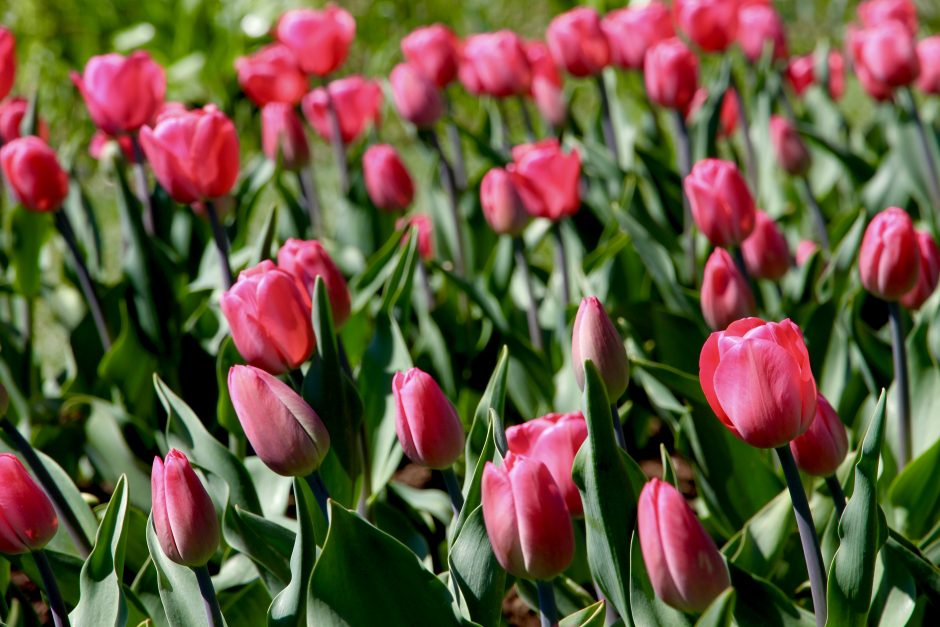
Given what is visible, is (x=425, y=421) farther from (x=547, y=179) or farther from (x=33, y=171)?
(x=33, y=171)

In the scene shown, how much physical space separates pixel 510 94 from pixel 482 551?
164 cm

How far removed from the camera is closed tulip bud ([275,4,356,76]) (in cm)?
254

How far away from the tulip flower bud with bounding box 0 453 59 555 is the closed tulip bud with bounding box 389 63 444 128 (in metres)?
1.34

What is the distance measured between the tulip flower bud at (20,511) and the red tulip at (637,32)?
1.83 meters

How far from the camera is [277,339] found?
130 centimetres

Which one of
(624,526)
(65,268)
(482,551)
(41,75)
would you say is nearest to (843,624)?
(624,526)

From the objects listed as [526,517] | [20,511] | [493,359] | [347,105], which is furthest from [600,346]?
[347,105]

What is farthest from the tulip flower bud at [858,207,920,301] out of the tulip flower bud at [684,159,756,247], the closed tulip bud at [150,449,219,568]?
the closed tulip bud at [150,449,219,568]

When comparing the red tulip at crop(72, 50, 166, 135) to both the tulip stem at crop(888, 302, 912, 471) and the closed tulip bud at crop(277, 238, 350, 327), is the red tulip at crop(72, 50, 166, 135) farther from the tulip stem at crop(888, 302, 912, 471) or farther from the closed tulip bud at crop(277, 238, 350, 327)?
the tulip stem at crop(888, 302, 912, 471)

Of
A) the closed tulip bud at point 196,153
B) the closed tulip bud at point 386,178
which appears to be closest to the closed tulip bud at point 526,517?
the closed tulip bud at point 196,153

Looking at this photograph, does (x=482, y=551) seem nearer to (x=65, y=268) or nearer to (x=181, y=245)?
(x=181, y=245)

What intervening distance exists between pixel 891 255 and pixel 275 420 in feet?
2.62

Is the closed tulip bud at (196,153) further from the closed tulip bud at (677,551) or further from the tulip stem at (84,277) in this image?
the closed tulip bud at (677,551)

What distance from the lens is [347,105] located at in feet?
8.95
